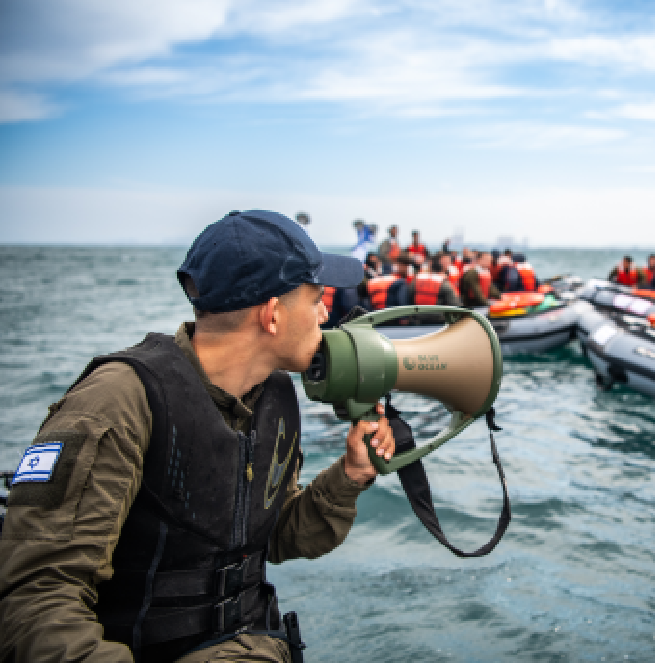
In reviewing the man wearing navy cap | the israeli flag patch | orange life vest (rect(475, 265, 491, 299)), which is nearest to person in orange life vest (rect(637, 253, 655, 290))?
orange life vest (rect(475, 265, 491, 299))

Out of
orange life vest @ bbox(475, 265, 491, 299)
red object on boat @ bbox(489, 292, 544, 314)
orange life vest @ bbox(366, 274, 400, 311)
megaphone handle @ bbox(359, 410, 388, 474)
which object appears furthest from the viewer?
orange life vest @ bbox(475, 265, 491, 299)

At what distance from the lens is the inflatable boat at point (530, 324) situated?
13844 millimetres

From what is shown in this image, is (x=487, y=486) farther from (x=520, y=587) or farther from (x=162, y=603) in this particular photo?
(x=162, y=603)

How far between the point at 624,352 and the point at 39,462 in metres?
10.8

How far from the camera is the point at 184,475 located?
5.37 ft

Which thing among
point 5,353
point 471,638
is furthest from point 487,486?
point 5,353

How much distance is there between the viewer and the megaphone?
195cm

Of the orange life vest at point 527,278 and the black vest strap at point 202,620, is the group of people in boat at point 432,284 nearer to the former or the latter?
the orange life vest at point 527,278

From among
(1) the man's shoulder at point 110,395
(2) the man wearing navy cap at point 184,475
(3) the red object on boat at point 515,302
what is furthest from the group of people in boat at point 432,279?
(1) the man's shoulder at point 110,395

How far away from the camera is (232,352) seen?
1826 mm

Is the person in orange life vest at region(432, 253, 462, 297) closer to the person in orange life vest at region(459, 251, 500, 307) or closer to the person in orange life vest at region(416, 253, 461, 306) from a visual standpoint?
the person in orange life vest at region(459, 251, 500, 307)

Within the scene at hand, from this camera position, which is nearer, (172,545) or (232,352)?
(172,545)

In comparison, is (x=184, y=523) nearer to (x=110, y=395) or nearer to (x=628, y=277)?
(x=110, y=395)

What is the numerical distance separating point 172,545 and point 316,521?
0.65m
